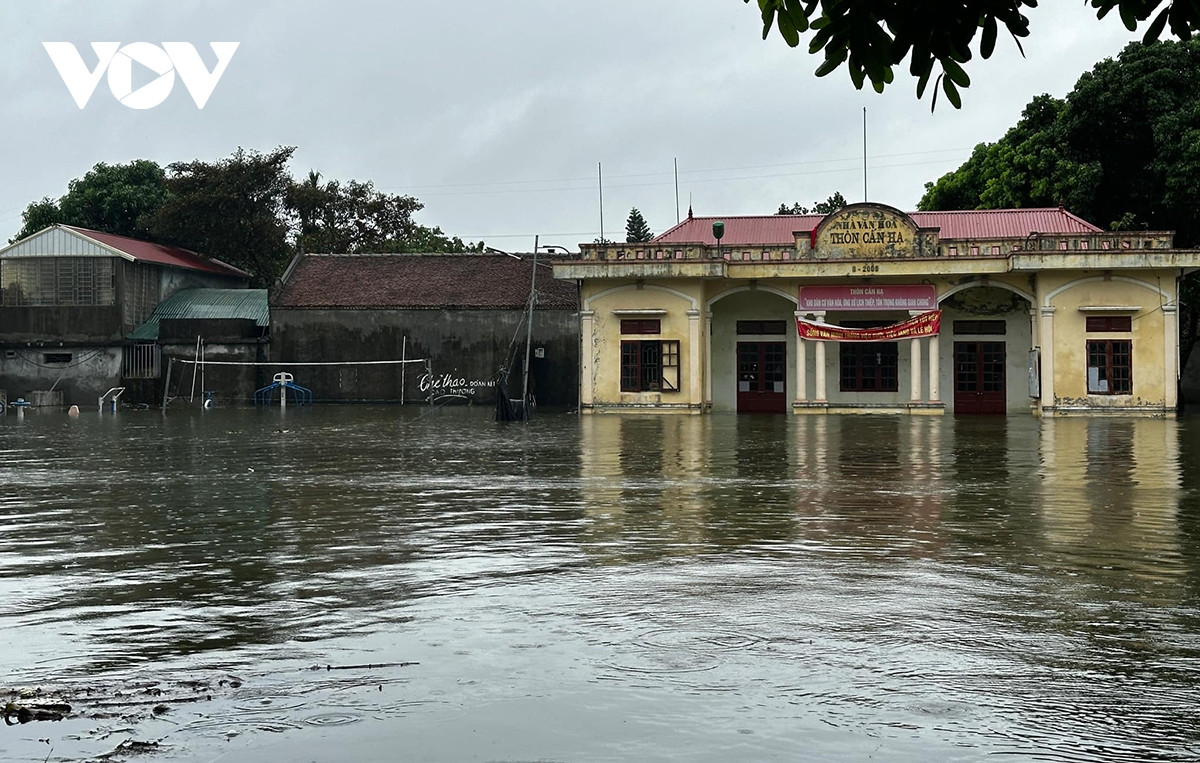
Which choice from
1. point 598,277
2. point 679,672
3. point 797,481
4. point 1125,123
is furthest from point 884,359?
point 679,672

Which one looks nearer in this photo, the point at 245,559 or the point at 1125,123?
the point at 245,559

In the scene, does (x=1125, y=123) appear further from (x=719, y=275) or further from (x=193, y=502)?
(x=193, y=502)

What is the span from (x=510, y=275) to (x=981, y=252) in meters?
15.6

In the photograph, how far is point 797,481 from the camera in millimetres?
13844

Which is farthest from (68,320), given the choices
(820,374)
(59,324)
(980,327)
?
(980,327)

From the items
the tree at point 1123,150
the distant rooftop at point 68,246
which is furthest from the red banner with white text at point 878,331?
the distant rooftop at point 68,246

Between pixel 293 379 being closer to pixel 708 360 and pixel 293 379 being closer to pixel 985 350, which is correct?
pixel 708 360

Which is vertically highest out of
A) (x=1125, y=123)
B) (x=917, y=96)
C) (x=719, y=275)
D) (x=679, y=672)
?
(x=1125, y=123)

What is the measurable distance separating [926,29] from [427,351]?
36.5 metres

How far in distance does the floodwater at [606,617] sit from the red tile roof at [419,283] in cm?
2580

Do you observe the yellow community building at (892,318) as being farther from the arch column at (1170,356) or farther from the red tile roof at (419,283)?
the red tile roof at (419,283)

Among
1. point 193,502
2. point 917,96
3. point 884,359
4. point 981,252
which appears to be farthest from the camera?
point 884,359

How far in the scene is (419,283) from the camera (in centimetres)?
4116

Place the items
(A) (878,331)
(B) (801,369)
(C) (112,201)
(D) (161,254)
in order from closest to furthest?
(A) (878,331) → (B) (801,369) → (D) (161,254) → (C) (112,201)
